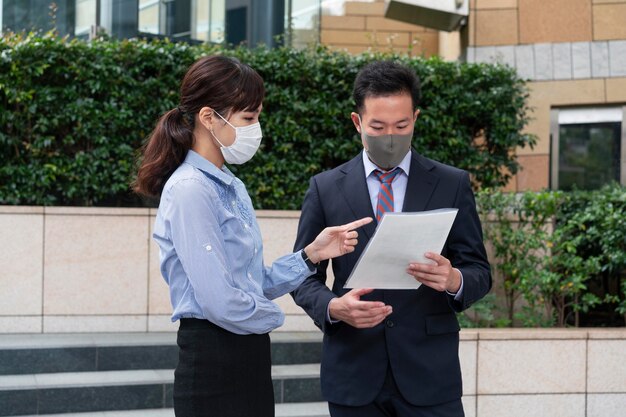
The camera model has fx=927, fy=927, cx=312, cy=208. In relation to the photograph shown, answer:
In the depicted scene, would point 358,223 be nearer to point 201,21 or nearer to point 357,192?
point 357,192

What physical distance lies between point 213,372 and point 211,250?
1.17 ft

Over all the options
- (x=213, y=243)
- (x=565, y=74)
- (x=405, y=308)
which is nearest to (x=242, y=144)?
(x=213, y=243)

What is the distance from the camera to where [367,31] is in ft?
40.5

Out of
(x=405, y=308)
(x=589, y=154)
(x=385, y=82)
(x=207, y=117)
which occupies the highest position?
(x=589, y=154)

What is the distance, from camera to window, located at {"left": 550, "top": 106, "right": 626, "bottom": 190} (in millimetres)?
10883

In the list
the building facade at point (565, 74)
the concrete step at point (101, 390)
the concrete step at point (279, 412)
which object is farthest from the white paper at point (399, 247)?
the building facade at point (565, 74)

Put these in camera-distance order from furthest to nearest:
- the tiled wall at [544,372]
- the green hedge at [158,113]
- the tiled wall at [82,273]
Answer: the green hedge at [158,113] → the tiled wall at [82,273] → the tiled wall at [544,372]

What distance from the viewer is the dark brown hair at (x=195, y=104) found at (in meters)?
2.67

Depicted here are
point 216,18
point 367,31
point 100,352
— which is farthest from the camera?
point 367,31

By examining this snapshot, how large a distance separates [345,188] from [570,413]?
11.9 ft

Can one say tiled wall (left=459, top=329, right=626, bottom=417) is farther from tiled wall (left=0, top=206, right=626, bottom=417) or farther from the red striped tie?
the red striped tie

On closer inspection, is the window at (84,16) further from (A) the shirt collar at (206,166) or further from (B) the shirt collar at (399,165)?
(A) the shirt collar at (206,166)

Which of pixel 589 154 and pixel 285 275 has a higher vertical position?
Answer: pixel 589 154

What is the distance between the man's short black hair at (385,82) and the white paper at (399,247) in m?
0.54
